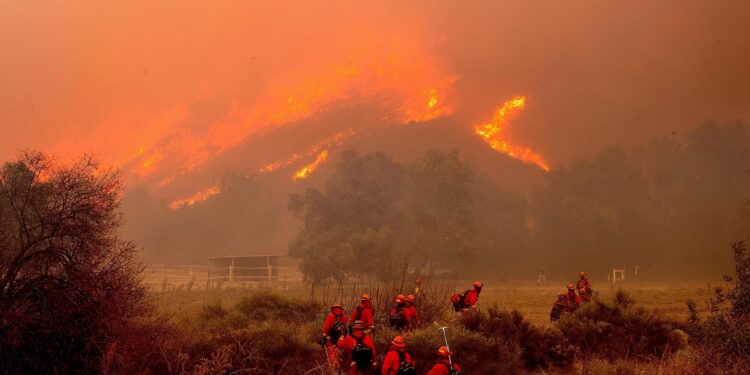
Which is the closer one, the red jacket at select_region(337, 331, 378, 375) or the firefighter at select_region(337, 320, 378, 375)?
the firefighter at select_region(337, 320, 378, 375)

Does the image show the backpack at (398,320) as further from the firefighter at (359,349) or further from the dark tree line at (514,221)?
the dark tree line at (514,221)

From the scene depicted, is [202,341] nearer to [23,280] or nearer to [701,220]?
[23,280]

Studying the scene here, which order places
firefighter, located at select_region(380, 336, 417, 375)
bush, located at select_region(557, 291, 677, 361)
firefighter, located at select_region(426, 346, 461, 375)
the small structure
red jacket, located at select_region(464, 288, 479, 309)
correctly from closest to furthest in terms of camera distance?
firefighter, located at select_region(426, 346, 461, 375) < firefighter, located at select_region(380, 336, 417, 375) < bush, located at select_region(557, 291, 677, 361) < red jacket, located at select_region(464, 288, 479, 309) < the small structure

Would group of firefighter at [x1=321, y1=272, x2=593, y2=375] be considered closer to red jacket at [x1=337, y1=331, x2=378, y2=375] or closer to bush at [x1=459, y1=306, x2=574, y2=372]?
red jacket at [x1=337, y1=331, x2=378, y2=375]

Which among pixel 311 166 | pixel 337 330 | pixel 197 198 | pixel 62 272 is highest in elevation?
pixel 311 166

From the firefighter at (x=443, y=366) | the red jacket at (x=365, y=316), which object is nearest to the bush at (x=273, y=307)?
the red jacket at (x=365, y=316)

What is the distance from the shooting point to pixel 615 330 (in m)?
17.8

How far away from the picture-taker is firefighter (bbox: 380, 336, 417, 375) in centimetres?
1125

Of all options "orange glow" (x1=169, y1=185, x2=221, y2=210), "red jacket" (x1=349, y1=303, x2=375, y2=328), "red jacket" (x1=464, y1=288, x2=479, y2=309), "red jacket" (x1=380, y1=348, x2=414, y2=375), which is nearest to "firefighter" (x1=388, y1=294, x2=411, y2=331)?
"red jacket" (x1=349, y1=303, x2=375, y2=328)

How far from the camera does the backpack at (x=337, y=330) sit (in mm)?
14506

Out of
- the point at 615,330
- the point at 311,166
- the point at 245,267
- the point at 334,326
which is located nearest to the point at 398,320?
the point at 334,326

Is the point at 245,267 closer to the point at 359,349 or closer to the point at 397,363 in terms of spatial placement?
the point at 359,349

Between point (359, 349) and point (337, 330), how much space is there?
2.38 meters

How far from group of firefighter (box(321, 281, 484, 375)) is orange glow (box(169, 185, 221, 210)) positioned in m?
112
